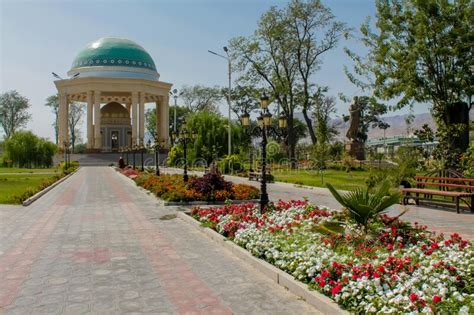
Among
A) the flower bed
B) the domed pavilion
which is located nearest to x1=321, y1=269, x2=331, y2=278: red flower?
the flower bed

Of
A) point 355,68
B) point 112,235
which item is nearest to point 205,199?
point 112,235

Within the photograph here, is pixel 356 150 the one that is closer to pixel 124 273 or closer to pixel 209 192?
pixel 209 192

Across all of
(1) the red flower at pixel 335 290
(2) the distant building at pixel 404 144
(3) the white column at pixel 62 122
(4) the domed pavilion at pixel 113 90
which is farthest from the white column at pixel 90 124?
(1) the red flower at pixel 335 290

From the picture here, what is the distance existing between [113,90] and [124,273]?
63.2 metres

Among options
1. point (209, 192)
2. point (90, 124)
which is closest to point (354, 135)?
point (209, 192)

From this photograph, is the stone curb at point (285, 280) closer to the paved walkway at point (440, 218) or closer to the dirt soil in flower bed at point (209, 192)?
the paved walkway at point (440, 218)

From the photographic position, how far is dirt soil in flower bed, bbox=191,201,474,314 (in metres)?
4.51

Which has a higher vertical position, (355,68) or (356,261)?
(355,68)

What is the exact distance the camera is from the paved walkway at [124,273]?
5.20 meters

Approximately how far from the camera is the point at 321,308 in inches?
194

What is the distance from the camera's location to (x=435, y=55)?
77.0 ft

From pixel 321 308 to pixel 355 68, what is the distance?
86.7ft

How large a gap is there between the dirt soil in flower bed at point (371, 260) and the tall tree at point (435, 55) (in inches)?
620

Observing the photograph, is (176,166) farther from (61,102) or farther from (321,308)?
(321,308)
